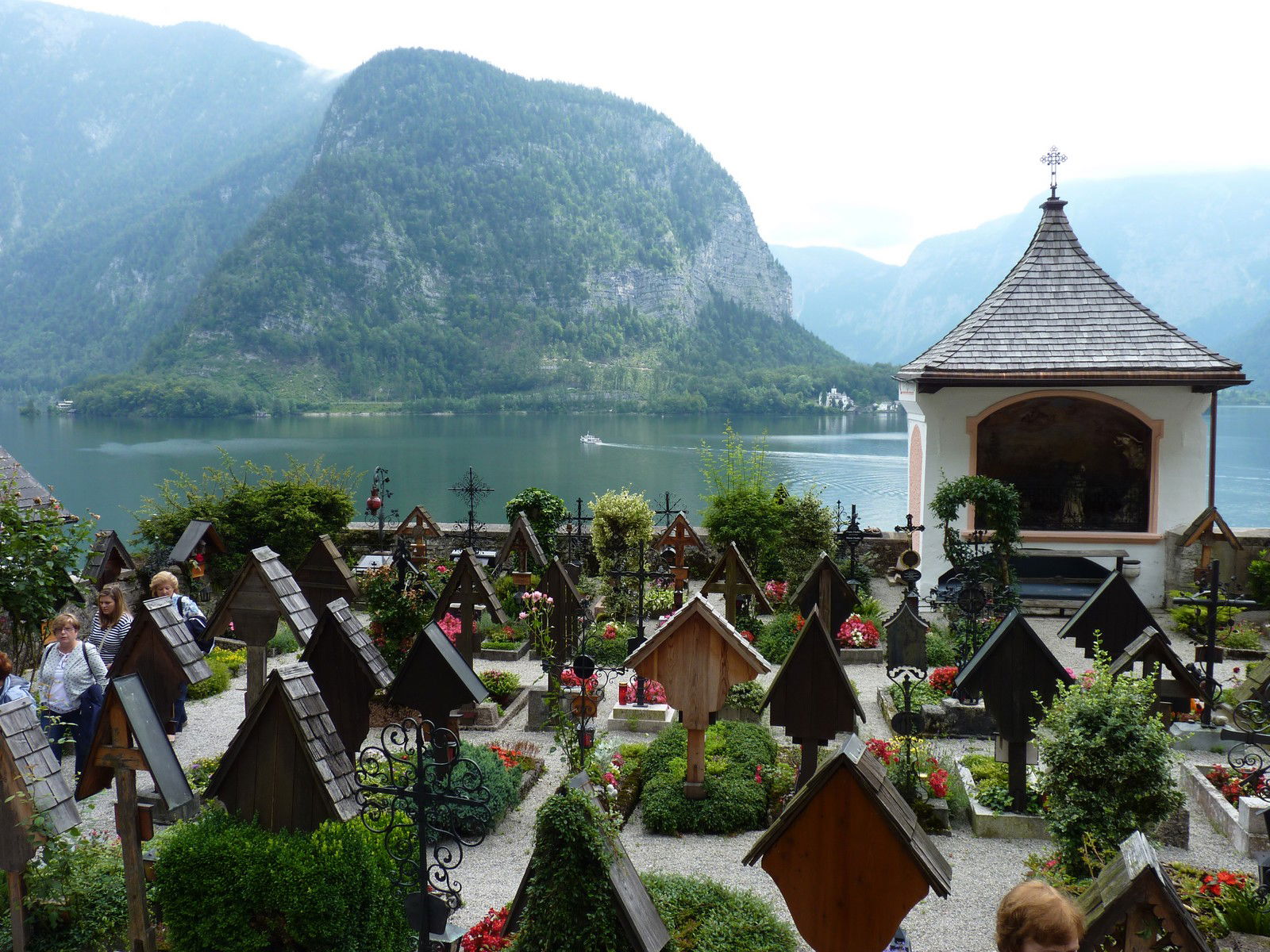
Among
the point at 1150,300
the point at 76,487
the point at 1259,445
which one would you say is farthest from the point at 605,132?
the point at 76,487

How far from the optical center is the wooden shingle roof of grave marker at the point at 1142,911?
355 centimetres

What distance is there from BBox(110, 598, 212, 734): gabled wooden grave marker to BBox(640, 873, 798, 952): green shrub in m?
2.89

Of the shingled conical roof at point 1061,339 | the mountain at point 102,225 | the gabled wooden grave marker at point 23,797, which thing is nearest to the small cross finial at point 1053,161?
the shingled conical roof at point 1061,339

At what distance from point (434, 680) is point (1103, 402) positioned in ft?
39.1

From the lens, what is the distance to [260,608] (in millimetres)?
6805

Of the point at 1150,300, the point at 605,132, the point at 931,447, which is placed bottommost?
the point at 931,447

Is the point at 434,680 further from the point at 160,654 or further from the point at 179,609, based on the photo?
the point at 179,609

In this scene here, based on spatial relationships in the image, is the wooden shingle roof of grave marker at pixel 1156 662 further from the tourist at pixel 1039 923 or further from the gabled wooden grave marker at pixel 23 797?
the gabled wooden grave marker at pixel 23 797

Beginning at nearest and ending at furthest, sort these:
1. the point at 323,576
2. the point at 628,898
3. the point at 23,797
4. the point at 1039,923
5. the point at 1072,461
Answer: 1. the point at 1039,923
2. the point at 628,898
3. the point at 23,797
4. the point at 323,576
5. the point at 1072,461

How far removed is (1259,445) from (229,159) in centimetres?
18480

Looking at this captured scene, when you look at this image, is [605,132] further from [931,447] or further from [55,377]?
[931,447]

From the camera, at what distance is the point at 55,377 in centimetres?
11794

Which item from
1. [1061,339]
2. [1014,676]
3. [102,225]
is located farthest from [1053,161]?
[102,225]

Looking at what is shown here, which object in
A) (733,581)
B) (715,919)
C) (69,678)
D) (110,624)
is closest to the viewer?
(715,919)
